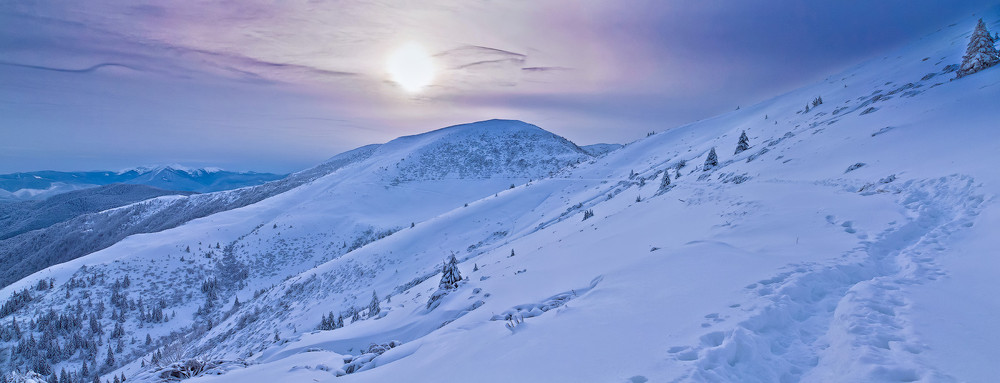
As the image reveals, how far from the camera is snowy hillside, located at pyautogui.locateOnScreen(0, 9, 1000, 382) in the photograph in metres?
4.86

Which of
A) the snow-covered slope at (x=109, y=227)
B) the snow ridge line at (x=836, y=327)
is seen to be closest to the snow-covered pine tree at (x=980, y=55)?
the snow ridge line at (x=836, y=327)

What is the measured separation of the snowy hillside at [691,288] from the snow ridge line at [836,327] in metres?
0.03

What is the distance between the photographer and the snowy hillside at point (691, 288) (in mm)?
4859

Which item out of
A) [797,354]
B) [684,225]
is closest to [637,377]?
[797,354]

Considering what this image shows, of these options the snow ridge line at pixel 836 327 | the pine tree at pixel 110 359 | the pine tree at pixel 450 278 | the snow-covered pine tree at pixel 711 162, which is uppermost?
the snow-covered pine tree at pixel 711 162

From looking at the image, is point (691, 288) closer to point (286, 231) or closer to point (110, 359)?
point (110, 359)

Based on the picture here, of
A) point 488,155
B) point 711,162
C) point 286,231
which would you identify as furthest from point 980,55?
point 488,155

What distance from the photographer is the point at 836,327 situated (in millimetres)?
5109

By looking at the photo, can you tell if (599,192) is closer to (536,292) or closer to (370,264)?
(370,264)

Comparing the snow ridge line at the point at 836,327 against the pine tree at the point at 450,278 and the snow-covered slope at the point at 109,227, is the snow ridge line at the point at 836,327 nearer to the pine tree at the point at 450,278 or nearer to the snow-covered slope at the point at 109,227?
the pine tree at the point at 450,278

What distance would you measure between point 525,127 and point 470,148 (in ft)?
72.9

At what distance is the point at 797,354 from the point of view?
4730 millimetres

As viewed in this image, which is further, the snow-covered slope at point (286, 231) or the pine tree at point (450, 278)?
the snow-covered slope at point (286, 231)

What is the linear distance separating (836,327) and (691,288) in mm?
2109
